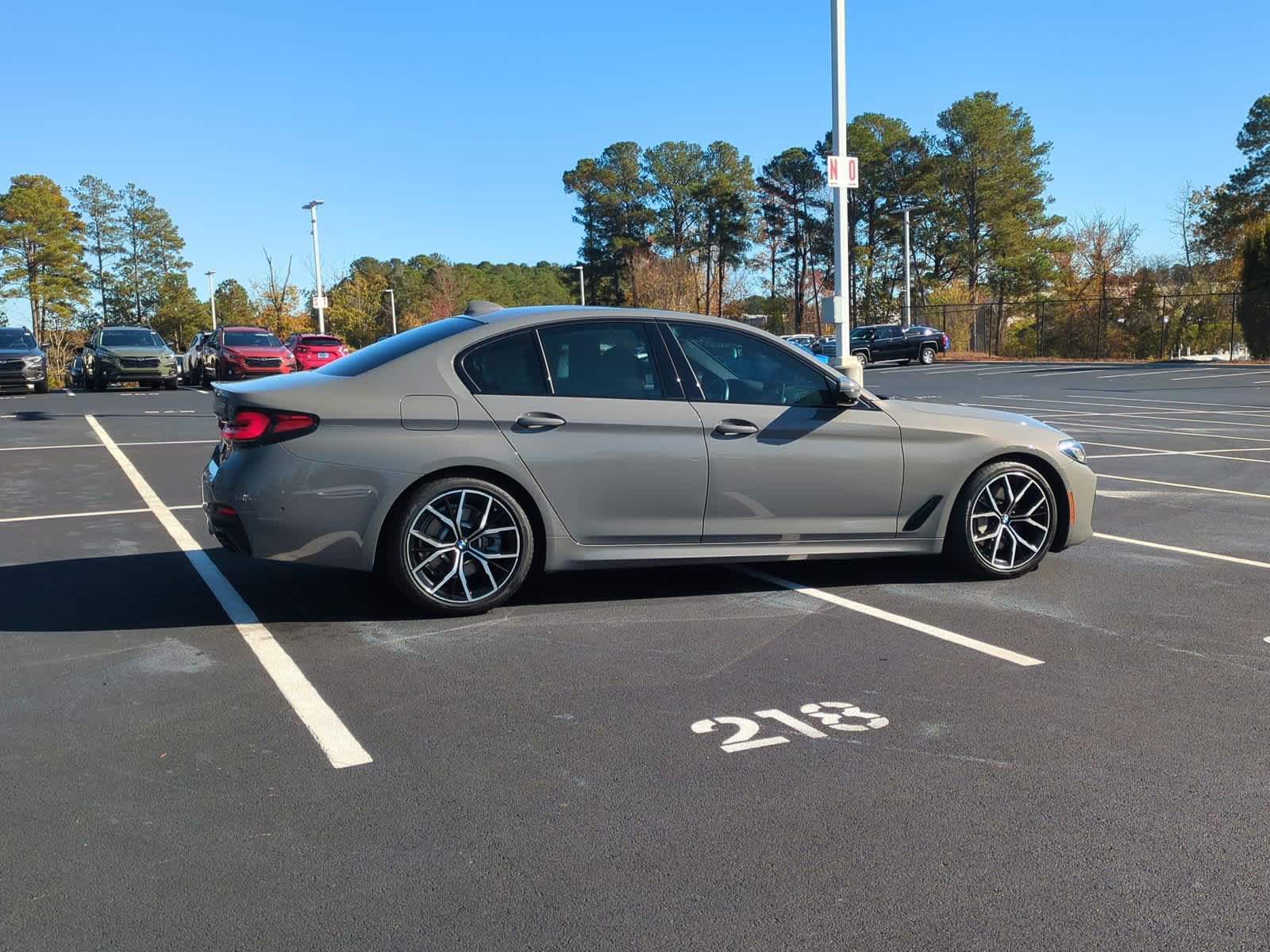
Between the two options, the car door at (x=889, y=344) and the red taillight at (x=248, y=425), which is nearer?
the red taillight at (x=248, y=425)

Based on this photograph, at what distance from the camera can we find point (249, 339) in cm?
3088

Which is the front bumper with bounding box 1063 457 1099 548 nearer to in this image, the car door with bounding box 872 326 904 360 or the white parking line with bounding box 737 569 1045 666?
the white parking line with bounding box 737 569 1045 666

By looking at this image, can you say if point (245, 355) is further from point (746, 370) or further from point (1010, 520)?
point (1010, 520)

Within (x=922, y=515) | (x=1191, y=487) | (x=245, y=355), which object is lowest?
(x=1191, y=487)

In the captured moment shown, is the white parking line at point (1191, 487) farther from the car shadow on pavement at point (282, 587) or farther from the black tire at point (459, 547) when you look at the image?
the black tire at point (459, 547)

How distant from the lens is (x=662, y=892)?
2912 millimetres

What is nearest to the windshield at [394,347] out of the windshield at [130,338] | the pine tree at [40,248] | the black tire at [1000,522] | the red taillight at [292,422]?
the red taillight at [292,422]

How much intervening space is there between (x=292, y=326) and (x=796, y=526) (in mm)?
53660

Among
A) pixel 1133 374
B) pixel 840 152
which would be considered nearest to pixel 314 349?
pixel 840 152

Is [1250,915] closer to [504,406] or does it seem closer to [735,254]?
[504,406]

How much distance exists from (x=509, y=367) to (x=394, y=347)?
24.9 inches

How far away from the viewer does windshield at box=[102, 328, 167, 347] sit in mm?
28750

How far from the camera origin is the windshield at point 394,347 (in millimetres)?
5691

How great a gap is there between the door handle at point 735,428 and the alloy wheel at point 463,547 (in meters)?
1.18
